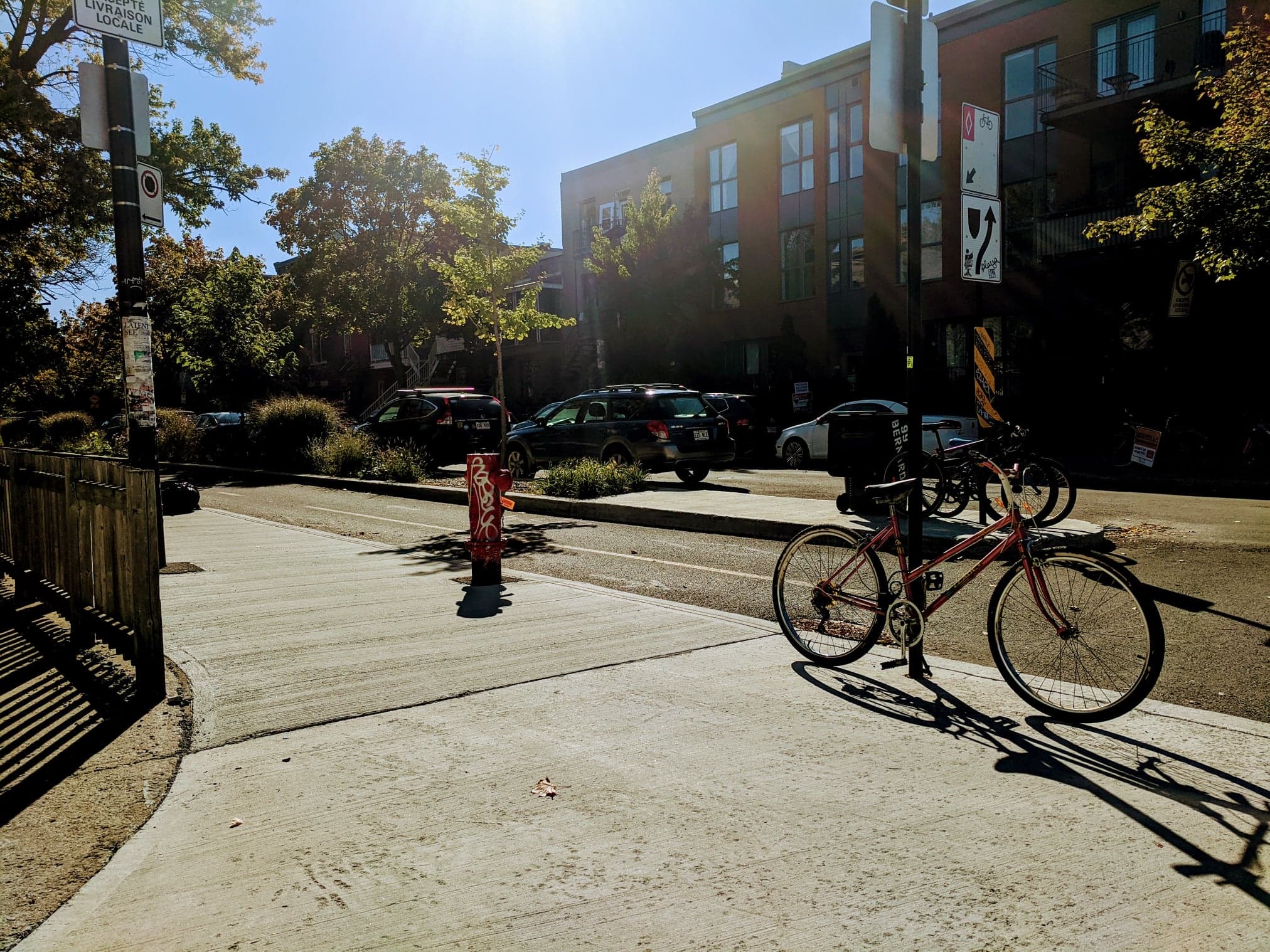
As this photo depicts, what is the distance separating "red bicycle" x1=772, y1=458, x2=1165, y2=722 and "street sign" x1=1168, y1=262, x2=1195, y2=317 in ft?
64.3

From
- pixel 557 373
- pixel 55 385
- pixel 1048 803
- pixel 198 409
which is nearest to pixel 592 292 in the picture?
pixel 557 373

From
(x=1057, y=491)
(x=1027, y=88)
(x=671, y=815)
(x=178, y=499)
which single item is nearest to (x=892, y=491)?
(x=671, y=815)

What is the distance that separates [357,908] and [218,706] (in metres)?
2.11

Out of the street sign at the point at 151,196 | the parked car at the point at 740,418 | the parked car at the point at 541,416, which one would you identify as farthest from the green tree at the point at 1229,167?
the street sign at the point at 151,196

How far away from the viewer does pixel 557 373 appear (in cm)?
4381

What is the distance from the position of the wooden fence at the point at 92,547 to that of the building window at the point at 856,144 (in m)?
28.4

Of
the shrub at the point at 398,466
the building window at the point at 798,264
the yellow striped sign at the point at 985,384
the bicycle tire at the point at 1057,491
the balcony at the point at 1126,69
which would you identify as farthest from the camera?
the building window at the point at 798,264

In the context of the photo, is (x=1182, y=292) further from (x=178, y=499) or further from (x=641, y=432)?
(x=178, y=499)

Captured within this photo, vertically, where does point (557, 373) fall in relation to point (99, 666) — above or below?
above

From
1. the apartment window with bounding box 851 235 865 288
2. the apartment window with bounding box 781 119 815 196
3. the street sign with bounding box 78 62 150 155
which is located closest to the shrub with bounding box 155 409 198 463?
the street sign with bounding box 78 62 150 155

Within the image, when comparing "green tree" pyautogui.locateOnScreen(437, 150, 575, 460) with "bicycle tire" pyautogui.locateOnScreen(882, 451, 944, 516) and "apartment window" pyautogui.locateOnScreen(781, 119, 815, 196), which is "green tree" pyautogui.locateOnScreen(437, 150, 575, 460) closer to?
"bicycle tire" pyautogui.locateOnScreen(882, 451, 944, 516)

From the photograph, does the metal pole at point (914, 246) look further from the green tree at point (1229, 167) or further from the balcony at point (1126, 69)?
the balcony at point (1126, 69)

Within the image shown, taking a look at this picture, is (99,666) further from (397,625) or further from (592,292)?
(592,292)

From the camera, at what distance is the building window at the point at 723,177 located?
3634 centimetres
